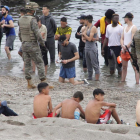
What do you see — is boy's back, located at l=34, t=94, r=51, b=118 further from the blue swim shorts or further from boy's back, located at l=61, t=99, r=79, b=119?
the blue swim shorts

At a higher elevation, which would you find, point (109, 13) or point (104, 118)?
point (109, 13)

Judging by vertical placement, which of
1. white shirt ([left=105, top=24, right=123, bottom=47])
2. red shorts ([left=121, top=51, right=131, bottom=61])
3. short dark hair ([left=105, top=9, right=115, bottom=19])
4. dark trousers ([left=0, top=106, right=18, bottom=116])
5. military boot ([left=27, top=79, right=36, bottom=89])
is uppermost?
short dark hair ([left=105, top=9, right=115, bottom=19])

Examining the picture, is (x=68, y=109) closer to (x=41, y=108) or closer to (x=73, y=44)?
(x=41, y=108)

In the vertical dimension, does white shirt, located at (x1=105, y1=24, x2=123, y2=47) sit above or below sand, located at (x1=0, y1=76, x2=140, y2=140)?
above

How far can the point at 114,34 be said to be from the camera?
10.3 m

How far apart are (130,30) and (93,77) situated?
2.07 m

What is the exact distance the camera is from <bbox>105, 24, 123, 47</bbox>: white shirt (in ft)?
33.9

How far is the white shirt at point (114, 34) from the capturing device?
33.9 feet

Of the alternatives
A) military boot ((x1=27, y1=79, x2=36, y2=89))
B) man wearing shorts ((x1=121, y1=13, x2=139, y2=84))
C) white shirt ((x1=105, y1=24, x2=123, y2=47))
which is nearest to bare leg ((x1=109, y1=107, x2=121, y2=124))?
military boot ((x1=27, y1=79, x2=36, y2=89))

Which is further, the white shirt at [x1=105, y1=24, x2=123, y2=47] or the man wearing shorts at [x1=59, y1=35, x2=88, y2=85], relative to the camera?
the white shirt at [x1=105, y1=24, x2=123, y2=47]

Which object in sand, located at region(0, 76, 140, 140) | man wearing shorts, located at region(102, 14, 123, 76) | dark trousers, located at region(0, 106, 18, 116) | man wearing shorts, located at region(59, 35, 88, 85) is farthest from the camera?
man wearing shorts, located at region(102, 14, 123, 76)

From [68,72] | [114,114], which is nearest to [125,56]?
[68,72]

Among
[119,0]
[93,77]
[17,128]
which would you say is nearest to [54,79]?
[93,77]

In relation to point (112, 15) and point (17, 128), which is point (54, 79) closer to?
point (112, 15)
